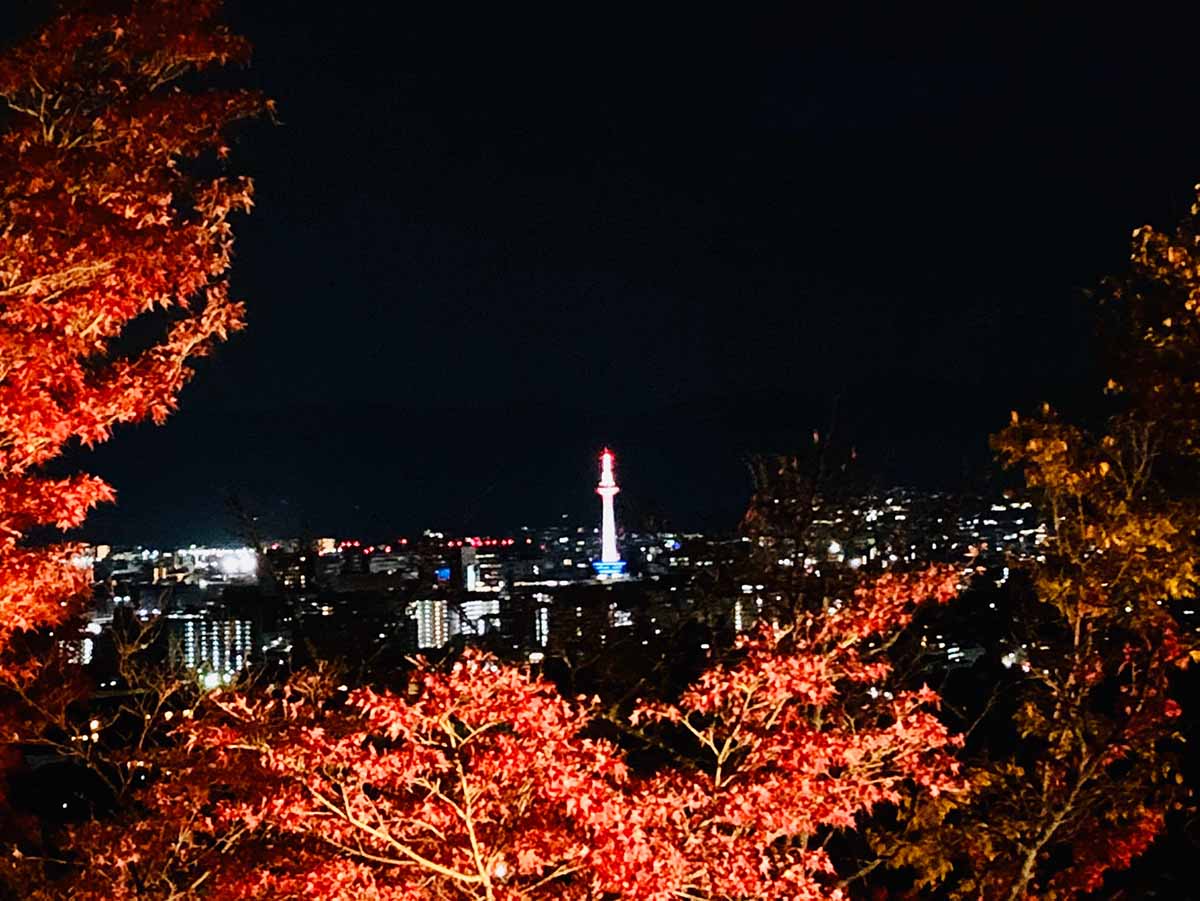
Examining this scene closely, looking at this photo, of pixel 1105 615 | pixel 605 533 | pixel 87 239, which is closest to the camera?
pixel 87 239

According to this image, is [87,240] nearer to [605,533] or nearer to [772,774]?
[772,774]

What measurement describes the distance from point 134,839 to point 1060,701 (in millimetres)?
4994

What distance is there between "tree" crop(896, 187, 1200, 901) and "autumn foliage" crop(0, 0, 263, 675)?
13.4 feet

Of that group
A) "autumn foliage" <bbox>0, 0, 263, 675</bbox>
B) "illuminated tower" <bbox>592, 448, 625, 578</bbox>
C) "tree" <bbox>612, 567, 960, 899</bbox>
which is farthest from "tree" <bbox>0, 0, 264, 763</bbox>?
"illuminated tower" <bbox>592, 448, 625, 578</bbox>

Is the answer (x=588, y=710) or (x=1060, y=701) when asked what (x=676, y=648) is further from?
(x=588, y=710)

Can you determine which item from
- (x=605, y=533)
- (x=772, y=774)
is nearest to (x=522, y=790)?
(x=772, y=774)

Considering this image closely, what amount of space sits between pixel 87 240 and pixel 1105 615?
533 cm

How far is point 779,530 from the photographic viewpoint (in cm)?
841

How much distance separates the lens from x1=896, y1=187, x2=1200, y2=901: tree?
238 inches

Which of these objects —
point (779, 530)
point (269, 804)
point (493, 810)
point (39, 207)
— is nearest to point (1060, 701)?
point (779, 530)

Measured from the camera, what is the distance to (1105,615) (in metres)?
6.73

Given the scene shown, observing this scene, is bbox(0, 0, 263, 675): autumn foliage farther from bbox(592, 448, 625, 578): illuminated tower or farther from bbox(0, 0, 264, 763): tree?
bbox(592, 448, 625, 578): illuminated tower

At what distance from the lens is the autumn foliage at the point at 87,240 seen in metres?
4.62

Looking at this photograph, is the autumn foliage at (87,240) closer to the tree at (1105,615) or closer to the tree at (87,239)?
the tree at (87,239)
